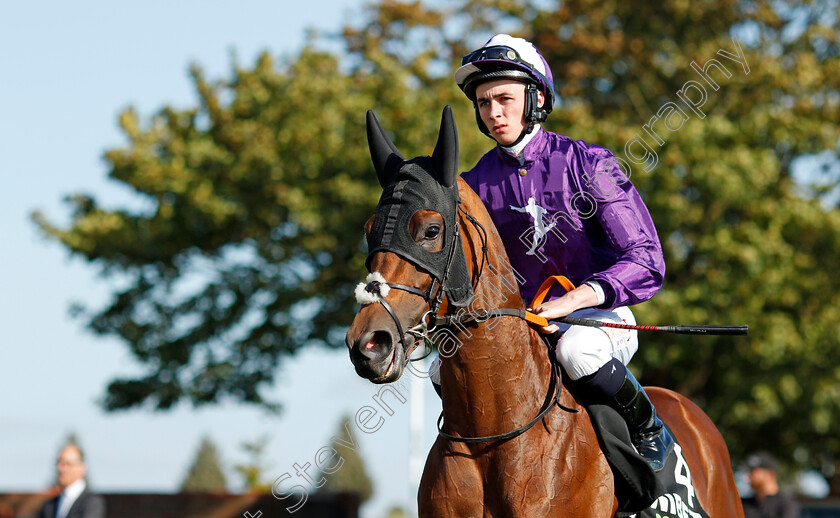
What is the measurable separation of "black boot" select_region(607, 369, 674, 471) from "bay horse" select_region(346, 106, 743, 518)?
0.22m

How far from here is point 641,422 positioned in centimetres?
437

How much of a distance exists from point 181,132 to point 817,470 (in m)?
15.0

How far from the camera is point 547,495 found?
12.2 ft

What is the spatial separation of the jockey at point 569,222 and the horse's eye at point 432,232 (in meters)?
0.79

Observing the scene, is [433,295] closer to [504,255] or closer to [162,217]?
[504,255]

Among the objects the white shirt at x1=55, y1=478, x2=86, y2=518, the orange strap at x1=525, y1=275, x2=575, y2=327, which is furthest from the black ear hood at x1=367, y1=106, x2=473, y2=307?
the white shirt at x1=55, y1=478, x2=86, y2=518

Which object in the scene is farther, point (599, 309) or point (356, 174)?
point (356, 174)

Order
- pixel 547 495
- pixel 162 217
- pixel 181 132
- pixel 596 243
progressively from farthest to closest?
pixel 181 132 < pixel 162 217 < pixel 596 243 < pixel 547 495

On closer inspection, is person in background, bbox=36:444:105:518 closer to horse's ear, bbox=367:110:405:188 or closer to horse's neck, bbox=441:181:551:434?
horse's neck, bbox=441:181:551:434

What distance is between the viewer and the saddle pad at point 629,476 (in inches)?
161

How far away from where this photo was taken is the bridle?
338 cm

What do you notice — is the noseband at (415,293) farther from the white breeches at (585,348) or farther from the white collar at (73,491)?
the white collar at (73,491)

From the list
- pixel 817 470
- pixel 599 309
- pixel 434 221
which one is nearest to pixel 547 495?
pixel 599 309

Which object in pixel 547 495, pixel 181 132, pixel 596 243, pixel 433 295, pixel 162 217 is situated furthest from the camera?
pixel 181 132
